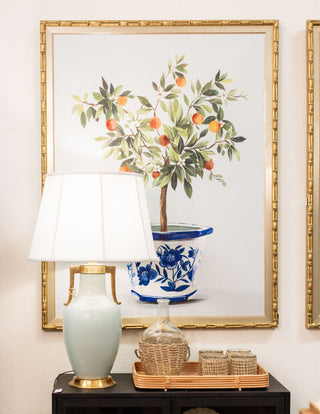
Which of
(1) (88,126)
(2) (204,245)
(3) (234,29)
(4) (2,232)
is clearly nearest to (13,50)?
(1) (88,126)

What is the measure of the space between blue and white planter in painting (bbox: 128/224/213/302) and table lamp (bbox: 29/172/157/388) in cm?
26

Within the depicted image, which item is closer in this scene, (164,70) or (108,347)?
(108,347)

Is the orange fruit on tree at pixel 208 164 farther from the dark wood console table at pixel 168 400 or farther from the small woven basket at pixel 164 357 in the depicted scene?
the dark wood console table at pixel 168 400

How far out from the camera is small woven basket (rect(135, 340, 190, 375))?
1756 millimetres

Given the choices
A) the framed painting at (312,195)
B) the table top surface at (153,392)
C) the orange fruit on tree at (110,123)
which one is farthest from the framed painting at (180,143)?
the table top surface at (153,392)

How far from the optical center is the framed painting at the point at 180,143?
2.04 metres

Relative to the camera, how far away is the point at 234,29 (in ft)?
6.75

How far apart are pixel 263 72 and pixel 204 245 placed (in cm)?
68

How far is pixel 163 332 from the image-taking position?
180cm

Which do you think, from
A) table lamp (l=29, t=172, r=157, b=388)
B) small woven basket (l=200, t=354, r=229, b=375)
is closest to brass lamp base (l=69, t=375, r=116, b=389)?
table lamp (l=29, t=172, r=157, b=388)

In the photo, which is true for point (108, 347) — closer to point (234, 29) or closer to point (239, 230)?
point (239, 230)

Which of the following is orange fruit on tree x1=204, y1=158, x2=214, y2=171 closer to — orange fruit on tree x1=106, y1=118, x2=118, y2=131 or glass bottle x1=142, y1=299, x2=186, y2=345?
orange fruit on tree x1=106, y1=118, x2=118, y2=131

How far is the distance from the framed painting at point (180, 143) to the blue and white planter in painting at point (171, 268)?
0.5 inches

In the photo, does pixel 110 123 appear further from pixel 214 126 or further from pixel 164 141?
pixel 214 126
